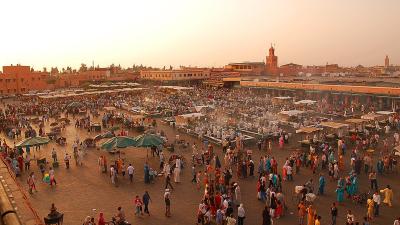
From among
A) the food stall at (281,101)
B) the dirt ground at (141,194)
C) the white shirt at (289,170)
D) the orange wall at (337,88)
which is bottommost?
the dirt ground at (141,194)

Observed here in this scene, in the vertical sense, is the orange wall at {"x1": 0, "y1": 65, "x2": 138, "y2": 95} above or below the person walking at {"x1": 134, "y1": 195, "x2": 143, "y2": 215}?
above

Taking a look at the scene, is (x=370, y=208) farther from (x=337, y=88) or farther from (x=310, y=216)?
(x=337, y=88)

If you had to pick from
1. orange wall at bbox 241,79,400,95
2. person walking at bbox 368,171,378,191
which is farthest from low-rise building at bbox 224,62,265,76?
person walking at bbox 368,171,378,191

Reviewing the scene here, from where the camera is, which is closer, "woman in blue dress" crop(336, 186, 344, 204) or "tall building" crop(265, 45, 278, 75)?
"woman in blue dress" crop(336, 186, 344, 204)

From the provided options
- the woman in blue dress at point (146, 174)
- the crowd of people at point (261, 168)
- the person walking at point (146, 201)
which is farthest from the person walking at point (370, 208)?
the woman in blue dress at point (146, 174)

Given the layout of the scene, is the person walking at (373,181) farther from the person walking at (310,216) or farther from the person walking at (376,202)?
the person walking at (310,216)

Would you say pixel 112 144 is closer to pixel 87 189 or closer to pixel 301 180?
pixel 87 189

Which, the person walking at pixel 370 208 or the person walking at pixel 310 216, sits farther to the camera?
the person walking at pixel 370 208

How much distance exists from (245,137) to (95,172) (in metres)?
8.89

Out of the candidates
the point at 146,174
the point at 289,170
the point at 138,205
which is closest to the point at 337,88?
the point at 289,170

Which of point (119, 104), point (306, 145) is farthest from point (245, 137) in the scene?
point (119, 104)

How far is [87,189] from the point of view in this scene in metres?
14.0

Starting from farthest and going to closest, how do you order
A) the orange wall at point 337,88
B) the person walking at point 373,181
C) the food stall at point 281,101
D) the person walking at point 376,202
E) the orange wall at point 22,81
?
the orange wall at point 22,81 → the food stall at point 281,101 → the orange wall at point 337,88 → the person walking at point 373,181 → the person walking at point 376,202

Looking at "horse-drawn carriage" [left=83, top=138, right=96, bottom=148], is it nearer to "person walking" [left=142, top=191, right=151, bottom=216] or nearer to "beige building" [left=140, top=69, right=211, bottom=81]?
"person walking" [left=142, top=191, right=151, bottom=216]
